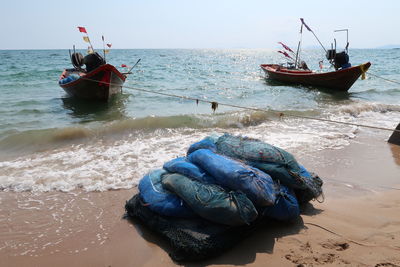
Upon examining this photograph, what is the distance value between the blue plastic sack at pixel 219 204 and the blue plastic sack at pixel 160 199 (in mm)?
103

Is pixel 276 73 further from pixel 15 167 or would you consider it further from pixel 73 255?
pixel 73 255

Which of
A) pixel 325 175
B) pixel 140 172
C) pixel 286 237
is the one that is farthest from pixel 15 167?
pixel 325 175

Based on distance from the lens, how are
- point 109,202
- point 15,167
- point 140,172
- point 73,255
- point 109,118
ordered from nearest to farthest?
point 73,255, point 109,202, point 140,172, point 15,167, point 109,118

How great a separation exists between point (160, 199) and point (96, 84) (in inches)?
365

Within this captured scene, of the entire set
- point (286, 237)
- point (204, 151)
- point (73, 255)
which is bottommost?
→ point (73, 255)

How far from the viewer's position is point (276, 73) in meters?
18.6

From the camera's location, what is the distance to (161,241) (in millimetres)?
3336

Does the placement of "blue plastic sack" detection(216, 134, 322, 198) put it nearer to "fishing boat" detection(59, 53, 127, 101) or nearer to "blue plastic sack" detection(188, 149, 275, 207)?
"blue plastic sack" detection(188, 149, 275, 207)

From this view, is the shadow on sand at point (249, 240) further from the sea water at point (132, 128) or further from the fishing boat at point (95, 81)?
the fishing boat at point (95, 81)

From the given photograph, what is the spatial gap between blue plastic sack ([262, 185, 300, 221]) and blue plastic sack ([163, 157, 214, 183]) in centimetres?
72

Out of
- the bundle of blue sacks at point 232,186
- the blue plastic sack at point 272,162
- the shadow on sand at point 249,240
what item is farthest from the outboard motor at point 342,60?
the shadow on sand at point 249,240

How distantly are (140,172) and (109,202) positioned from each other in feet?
3.68

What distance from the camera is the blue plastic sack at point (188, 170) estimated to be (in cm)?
344

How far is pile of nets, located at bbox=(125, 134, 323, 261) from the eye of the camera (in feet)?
9.97
